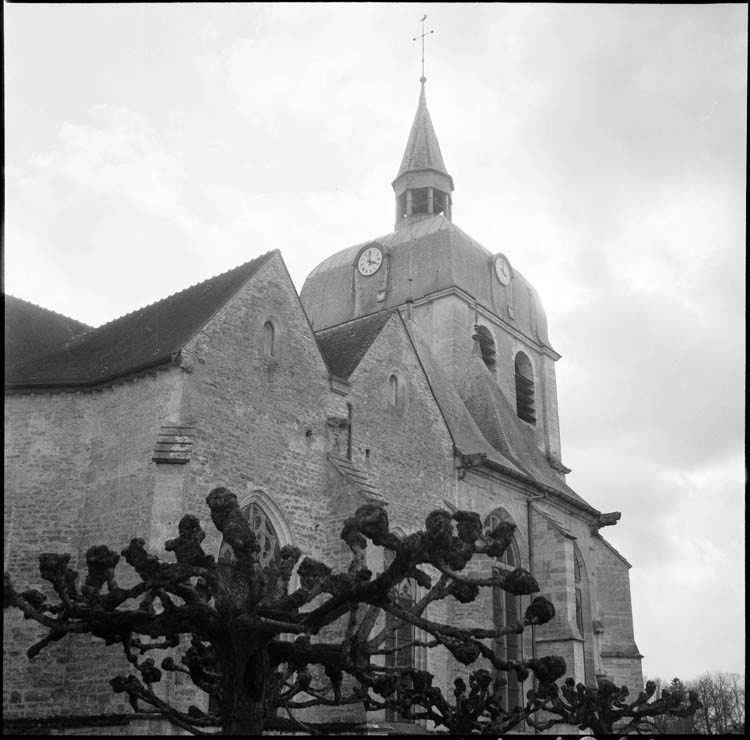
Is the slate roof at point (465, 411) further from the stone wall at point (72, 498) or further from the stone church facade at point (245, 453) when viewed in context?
the stone wall at point (72, 498)

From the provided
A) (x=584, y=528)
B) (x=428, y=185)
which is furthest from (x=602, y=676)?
(x=428, y=185)

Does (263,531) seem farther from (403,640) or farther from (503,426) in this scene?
(503,426)

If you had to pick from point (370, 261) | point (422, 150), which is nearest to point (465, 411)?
point (370, 261)

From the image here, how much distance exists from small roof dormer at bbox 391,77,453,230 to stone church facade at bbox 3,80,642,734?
13.8m

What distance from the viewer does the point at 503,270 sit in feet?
111

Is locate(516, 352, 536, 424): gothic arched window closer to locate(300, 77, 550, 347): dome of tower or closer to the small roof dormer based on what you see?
locate(300, 77, 550, 347): dome of tower

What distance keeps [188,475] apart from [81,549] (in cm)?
Result: 225

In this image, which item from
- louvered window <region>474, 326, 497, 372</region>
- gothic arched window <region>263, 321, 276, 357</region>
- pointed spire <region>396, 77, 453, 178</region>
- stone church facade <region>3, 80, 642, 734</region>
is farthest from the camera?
pointed spire <region>396, 77, 453, 178</region>

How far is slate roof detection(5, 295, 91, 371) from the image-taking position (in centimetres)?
1848

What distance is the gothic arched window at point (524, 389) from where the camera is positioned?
32.5 meters

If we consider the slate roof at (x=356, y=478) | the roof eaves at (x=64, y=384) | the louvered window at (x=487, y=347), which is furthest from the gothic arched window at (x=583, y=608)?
the roof eaves at (x=64, y=384)

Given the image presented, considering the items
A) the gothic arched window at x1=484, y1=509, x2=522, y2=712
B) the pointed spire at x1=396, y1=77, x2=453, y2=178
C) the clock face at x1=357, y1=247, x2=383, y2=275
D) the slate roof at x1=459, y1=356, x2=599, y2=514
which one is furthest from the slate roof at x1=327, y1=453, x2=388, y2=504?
the pointed spire at x1=396, y1=77, x2=453, y2=178

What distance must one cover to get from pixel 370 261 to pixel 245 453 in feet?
62.4

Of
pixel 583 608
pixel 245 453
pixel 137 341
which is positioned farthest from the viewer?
pixel 583 608
